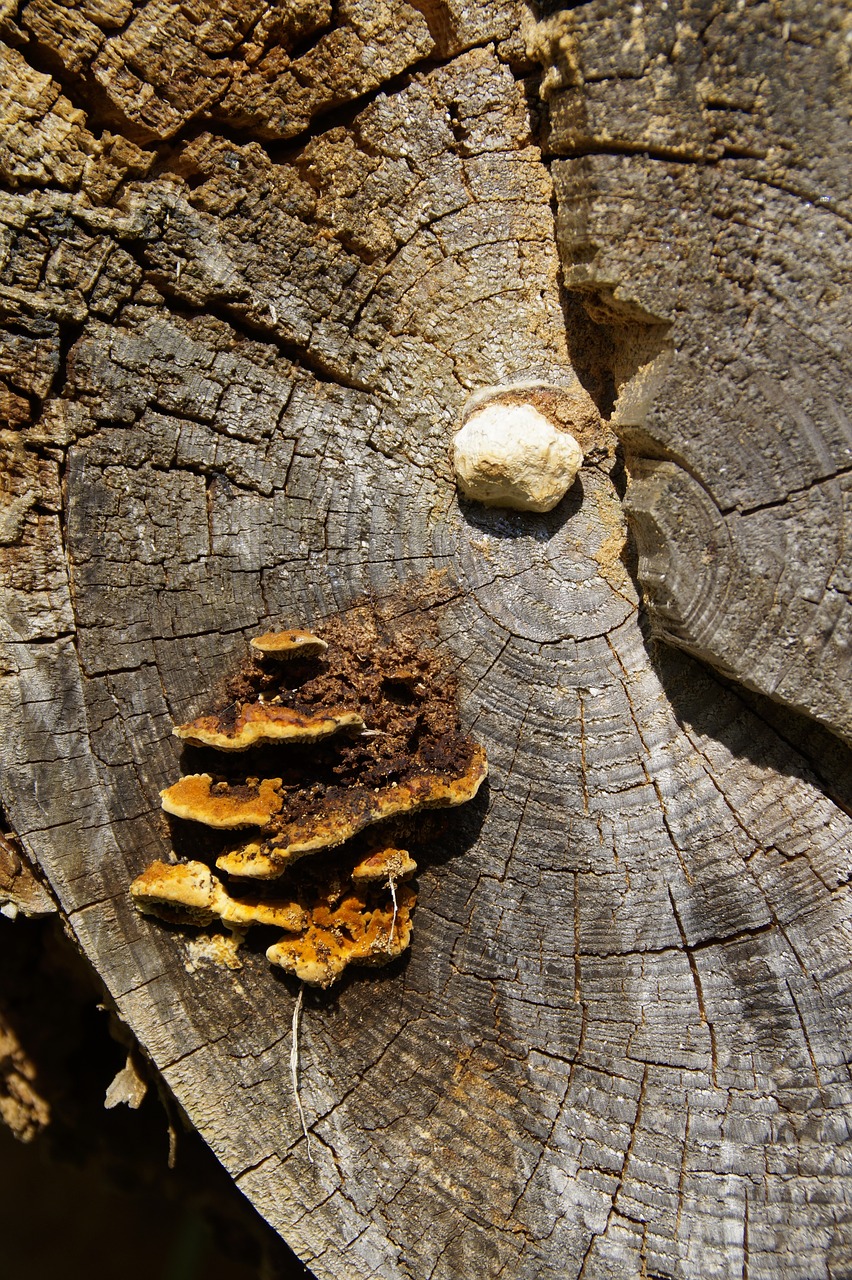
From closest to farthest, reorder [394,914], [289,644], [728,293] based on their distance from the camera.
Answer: [728,293] < [289,644] < [394,914]

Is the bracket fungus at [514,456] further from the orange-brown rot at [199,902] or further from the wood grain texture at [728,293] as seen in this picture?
the orange-brown rot at [199,902]

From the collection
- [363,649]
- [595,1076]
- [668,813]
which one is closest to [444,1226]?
[595,1076]

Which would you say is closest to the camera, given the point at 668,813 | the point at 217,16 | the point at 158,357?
the point at 217,16

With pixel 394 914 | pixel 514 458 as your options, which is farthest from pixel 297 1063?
pixel 514 458

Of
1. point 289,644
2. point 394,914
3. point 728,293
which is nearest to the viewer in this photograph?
point 728,293

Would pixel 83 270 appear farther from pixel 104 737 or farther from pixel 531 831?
pixel 531 831

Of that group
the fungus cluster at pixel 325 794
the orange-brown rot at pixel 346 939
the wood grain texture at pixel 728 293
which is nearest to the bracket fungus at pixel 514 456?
the wood grain texture at pixel 728 293

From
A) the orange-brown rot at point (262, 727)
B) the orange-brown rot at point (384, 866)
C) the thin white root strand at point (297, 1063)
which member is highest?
the orange-brown rot at point (262, 727)

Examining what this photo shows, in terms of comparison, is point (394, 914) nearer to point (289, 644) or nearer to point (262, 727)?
point (262, 727)
